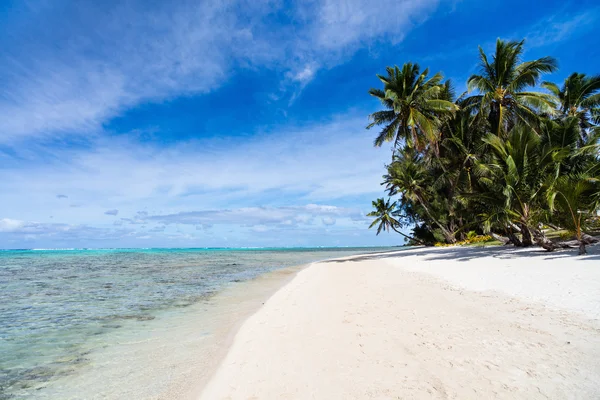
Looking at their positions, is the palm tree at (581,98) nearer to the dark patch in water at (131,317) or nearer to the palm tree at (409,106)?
the palm tree at (409,106)

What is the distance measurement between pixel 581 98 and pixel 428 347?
3551cm

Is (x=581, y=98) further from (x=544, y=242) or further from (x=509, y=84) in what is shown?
(x=544, y=242)

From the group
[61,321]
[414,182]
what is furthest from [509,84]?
[61,321]

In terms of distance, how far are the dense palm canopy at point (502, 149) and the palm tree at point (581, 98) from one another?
9 cm

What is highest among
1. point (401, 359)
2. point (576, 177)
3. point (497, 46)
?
point (497, 46)

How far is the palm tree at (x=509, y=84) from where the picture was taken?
2073 cm

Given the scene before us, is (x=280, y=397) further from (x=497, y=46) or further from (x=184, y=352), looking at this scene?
(x=497, y=46)

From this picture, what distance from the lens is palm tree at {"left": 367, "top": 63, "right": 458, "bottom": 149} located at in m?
24.0

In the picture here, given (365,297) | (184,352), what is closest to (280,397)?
(184,352)

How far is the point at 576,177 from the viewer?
12672 mm

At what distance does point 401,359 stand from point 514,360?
1301 mm

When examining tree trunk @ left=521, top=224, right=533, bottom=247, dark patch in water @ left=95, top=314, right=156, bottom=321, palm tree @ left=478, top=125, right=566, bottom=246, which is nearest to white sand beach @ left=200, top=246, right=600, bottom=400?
dark patch in water @ left=95, top=314, right=156, bottom=321

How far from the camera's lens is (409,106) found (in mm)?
24906

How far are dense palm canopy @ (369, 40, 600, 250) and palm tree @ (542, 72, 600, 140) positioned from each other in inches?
3.4
